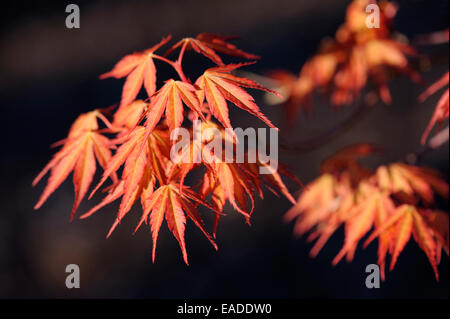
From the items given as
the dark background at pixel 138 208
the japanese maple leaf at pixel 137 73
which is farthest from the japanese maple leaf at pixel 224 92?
the dark background at pixel 138 208

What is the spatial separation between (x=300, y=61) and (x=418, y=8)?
62cm

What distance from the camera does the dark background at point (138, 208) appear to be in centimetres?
187

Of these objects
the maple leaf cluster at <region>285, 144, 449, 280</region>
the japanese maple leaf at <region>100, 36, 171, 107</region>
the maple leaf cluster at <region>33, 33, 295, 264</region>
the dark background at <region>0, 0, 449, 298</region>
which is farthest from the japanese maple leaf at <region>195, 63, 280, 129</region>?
the dark background at <region>0, 0, 449, 298</region>

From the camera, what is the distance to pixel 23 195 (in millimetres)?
1996

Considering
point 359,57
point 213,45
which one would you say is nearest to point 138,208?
point 359,57

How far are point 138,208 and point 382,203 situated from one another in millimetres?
1387

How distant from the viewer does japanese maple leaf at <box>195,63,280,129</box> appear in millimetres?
530

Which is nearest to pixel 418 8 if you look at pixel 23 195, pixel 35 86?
pixel 35 86

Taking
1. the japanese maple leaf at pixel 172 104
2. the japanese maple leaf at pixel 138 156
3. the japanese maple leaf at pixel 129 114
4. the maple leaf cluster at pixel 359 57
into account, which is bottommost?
the japanese maple leaf at pixel 138 156

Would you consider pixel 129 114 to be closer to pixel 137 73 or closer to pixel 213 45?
pixel 137 73

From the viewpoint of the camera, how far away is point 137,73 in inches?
26.6

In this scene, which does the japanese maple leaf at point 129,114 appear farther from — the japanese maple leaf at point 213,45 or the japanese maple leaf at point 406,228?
the japanese maple leaf at point 406,228

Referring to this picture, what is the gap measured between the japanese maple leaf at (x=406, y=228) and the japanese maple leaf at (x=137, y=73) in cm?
48
